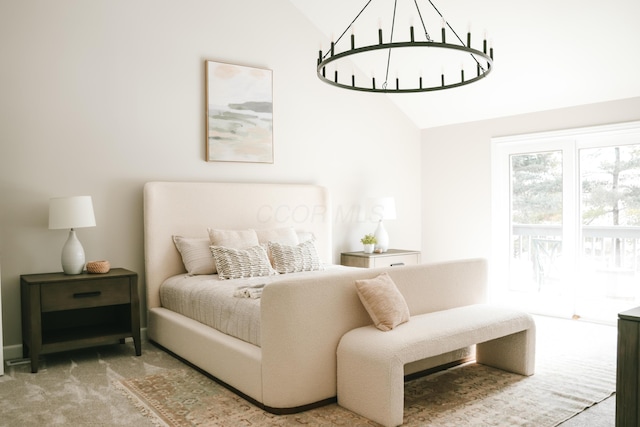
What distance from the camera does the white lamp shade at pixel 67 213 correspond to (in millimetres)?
3859

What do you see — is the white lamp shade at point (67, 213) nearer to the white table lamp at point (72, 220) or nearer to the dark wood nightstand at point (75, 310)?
the white table lamp at point (72, 220)

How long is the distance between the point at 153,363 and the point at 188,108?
2214 millimetres

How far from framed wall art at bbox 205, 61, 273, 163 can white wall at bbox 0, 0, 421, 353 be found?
0.09 metres

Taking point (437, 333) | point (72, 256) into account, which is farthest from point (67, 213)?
point (437, 333)

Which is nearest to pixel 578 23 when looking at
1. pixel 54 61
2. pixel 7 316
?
pixel 54 61

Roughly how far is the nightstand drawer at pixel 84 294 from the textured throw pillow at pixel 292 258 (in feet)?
3.90

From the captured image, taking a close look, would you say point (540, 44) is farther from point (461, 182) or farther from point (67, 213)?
point (67, 213)

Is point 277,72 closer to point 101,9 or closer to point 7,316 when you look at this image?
point 101,9

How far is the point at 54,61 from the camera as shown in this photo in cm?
416

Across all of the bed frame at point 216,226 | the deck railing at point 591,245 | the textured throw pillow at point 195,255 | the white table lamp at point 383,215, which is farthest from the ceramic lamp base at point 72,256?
the deck railing at point 591,245

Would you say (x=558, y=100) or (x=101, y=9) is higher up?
(x=101, y=9)

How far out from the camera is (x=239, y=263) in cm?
421

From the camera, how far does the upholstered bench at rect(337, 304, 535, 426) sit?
270 centimetres

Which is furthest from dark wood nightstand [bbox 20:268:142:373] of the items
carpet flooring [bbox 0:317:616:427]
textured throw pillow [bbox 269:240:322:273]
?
textured throw pillow [bbox 269:240:322:273]
